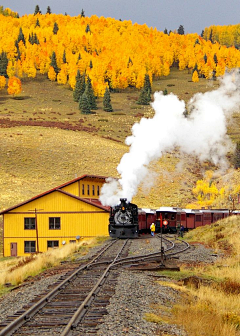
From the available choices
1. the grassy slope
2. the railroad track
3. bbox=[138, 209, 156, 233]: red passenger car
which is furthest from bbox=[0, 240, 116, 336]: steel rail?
the grassy slope

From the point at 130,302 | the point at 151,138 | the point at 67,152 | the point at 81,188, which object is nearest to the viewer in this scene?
the point at 130,302

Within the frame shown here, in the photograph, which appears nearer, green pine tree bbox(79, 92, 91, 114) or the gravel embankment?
the gravel embankment

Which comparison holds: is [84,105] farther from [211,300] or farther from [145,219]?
[211,300]

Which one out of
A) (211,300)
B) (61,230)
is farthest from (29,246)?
(211,300)

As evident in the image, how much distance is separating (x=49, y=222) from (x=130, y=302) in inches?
1409

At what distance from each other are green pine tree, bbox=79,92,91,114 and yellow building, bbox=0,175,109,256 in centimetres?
10723

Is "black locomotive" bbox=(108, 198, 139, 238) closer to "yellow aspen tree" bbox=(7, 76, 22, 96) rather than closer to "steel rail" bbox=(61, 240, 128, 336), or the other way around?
"steel rail" bbox=(61, 240, 128, 336)

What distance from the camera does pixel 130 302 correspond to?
13266mm

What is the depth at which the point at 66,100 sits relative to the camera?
172750mm

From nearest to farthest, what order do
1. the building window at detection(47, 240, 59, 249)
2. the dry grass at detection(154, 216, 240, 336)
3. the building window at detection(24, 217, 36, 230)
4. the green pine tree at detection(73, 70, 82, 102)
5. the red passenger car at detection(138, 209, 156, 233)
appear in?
the dry grass at detection(154, 216, 240, 336), the building window at detection(47, 240, 59, 249), the building window at detection(24, 217, 36, 230), the red passenger car at detection(138, 209, 156, 233), the green pine tree at detection(73, 70, 82, 102)

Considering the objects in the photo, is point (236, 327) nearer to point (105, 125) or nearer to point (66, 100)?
point (105, 125)

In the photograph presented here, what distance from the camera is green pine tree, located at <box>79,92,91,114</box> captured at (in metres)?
154

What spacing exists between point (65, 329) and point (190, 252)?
19.5 m

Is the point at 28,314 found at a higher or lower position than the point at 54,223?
lower
